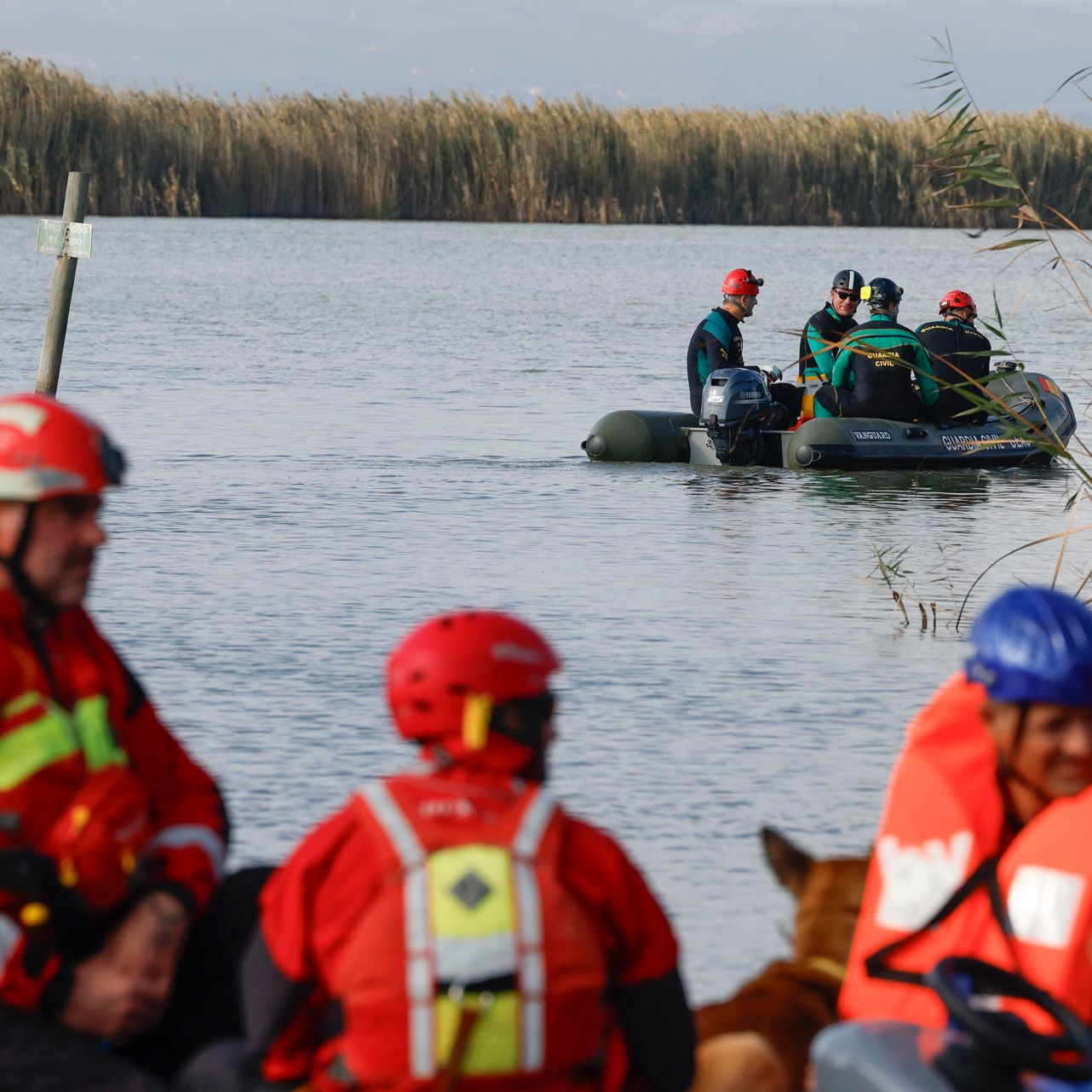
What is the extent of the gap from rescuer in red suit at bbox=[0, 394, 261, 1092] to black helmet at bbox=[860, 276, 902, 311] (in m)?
10.3

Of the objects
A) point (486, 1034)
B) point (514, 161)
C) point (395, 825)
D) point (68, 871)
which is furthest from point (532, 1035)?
point (514, 161)

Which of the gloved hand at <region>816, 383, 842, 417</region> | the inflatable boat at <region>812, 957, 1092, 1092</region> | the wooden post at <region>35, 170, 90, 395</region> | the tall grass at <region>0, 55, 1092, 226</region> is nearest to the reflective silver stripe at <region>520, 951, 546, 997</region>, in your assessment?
the inflatable boat at <region>812, 957, 1092, 1092</region>

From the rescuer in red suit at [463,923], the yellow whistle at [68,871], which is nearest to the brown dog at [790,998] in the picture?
the rescuer in red suit at [463,923]

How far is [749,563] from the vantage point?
1082 cm

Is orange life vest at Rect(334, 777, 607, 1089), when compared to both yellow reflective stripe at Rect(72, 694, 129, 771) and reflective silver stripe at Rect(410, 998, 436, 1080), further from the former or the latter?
yellow reflective stripe at Rect(72, 694, 129, 771)

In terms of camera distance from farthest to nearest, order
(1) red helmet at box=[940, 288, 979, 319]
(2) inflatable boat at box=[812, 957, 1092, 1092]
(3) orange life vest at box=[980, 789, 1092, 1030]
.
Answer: (1) red helmet at box=[940, 288, 979, 319], (3) orange life vest at box=[980, 789, 1092, 1030], (2) inflatable boat at box=[812, 957, 1092, 1092]

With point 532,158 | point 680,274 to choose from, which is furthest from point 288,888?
point 532,158

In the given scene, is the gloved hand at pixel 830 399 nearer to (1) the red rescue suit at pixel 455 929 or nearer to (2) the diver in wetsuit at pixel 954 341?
(2) the diver in wetsuit at pixel 954 341

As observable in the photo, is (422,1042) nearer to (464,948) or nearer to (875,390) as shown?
(464,948)

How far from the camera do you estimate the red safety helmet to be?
275 cm

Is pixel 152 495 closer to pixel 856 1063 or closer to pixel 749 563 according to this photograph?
pixel 749 563

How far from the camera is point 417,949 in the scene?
263cm

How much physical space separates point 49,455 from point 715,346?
435 inches

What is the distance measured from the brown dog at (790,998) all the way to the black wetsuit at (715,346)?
1032cm
